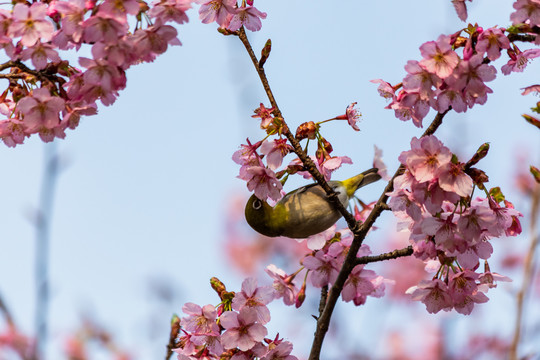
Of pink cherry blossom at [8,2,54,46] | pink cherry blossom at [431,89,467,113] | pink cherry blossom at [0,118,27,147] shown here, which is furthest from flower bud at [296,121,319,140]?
pink cherry blossom at [0,118,27,147]

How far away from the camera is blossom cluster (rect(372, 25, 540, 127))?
2.79 metres

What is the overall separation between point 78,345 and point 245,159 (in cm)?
736

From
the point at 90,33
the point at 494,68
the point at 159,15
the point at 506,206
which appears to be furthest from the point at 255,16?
the point at 506,206

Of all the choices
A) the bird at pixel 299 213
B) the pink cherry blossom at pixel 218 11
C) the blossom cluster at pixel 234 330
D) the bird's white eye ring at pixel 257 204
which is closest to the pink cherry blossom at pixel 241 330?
the blossom cluster at pixel 234 330

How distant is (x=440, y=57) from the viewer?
280 cm

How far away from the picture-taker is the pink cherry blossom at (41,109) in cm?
291

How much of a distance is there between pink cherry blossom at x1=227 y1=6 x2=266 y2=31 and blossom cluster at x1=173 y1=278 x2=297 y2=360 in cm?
148

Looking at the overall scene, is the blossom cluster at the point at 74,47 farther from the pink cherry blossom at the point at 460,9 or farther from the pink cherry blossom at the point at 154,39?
the pink cherry blossom at the point at 460,9

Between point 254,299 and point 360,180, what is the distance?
1.88 m

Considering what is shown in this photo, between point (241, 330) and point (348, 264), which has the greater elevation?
point (348, 264)

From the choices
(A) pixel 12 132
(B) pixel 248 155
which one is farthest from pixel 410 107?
(A) pixel 12 132

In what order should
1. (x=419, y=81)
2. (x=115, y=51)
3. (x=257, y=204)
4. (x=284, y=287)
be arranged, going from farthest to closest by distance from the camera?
1. (x=257, y=204)
2. (x=284, y=287)
3. (x=419, y=81)
4. (x=115, y=51)

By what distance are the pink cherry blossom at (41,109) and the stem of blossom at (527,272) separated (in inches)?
162

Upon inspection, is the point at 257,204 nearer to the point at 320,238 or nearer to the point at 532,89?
the point at 320,238
